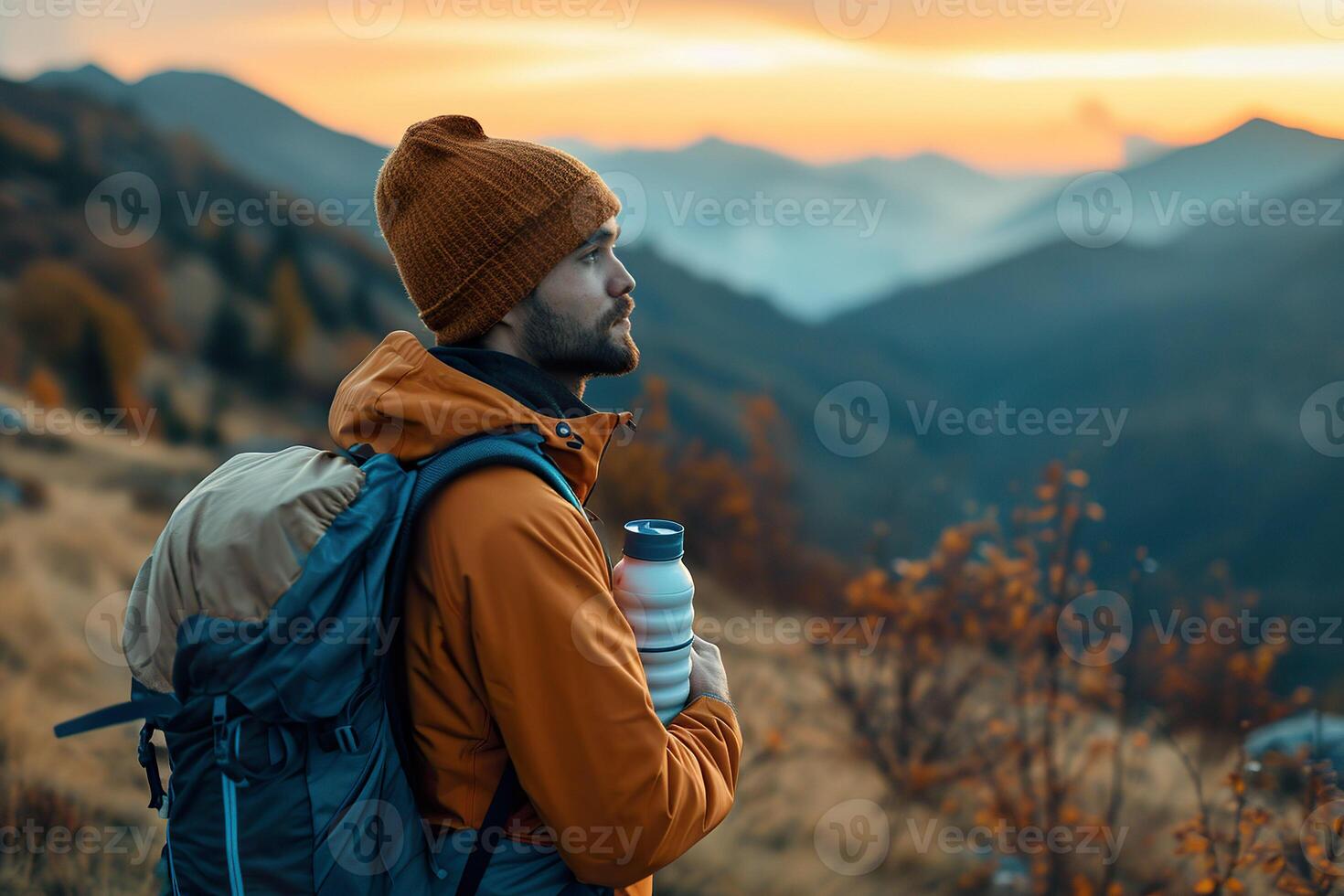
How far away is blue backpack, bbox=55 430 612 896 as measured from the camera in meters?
1.28

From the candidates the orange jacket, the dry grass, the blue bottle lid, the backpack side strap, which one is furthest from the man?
the dry grass

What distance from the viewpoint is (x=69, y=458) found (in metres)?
6.93

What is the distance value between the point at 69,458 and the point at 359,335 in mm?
6191

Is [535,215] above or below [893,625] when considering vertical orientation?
above

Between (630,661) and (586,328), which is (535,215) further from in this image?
(630,661)

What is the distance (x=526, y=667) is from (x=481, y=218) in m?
0.83

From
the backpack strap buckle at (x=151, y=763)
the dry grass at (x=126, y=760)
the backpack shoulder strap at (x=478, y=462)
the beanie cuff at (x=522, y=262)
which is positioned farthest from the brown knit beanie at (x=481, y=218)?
the dry grass at (x=126, y=760)

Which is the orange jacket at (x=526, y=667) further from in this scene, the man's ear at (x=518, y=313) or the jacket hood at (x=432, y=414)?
the man's ear at (x=518, y=313)

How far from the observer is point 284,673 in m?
1.27

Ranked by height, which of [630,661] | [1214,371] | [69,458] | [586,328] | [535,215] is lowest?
[69,458]

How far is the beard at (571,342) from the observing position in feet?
5.74

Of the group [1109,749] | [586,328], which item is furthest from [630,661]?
[1109,749]

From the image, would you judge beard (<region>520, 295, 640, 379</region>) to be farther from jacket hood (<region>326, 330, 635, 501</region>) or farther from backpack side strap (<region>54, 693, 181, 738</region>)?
backpack side strap (<region>54, 693, 181, 738</region>)

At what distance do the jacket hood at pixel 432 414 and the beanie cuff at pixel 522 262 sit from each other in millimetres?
151
